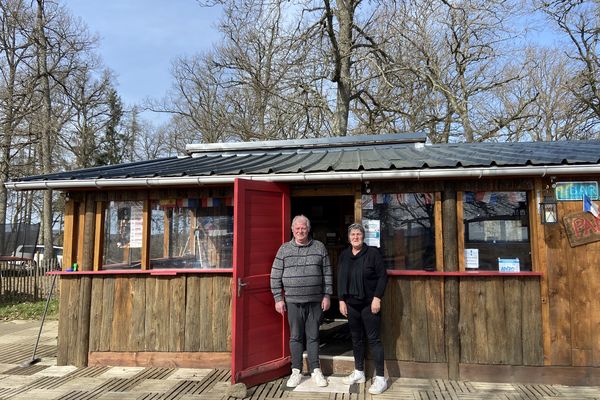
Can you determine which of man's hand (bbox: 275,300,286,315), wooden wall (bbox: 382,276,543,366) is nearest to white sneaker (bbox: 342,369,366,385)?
wooden wall (bbox: 382,276,543,366)

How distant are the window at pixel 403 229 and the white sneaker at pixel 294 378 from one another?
160 cm

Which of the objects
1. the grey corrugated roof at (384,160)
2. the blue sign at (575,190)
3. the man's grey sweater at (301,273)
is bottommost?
the man's grey sweater at (301,273)

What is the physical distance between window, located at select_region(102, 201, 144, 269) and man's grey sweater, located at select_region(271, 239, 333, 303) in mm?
2046

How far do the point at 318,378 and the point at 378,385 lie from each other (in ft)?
2.14

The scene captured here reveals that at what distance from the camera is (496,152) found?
554 cm

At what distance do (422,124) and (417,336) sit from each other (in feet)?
37.6

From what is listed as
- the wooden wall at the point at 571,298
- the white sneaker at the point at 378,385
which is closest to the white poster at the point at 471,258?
the wooden wall at the point at 571,298

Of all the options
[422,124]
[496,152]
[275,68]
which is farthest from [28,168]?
[496,152]

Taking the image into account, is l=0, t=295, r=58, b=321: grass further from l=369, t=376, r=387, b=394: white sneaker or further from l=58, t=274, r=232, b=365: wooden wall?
l=369, t=376, r=387, b=394: white sneaker

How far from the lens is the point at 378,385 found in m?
4.60

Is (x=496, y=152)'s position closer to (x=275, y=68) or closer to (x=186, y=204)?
(x=186, y=204)

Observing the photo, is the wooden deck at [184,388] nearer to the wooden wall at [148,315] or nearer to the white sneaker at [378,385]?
the white sneaker at [378,385]

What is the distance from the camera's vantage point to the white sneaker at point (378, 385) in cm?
457

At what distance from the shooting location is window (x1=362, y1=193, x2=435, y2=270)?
204 inches
